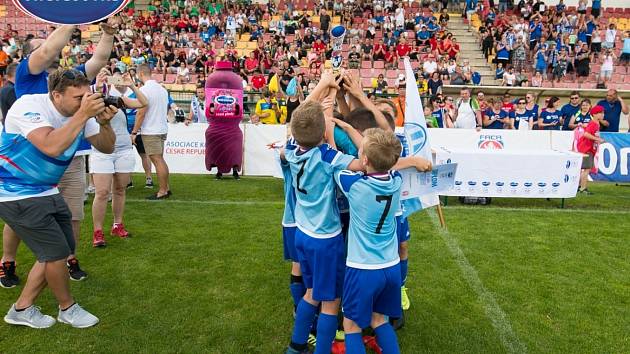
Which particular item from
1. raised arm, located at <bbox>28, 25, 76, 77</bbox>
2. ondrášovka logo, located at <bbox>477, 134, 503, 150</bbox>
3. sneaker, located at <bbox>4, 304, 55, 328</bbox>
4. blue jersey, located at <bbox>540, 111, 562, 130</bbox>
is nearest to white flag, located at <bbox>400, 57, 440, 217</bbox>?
raised arm, located at <bbox>28, 25, 76, 77</bbox>

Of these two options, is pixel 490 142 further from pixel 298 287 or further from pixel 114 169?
pixel 298 287

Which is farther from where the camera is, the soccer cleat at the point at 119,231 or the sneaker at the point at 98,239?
the soccer cleat at the point at 119,231

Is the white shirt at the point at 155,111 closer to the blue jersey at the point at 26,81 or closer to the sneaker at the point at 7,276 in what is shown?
the blue jersey at the point at 26,81

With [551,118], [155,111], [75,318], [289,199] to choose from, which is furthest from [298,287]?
[551,118]

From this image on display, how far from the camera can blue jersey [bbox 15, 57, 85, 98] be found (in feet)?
13.4

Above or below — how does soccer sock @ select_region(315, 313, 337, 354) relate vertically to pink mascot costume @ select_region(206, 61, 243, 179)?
below

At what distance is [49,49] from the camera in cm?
373

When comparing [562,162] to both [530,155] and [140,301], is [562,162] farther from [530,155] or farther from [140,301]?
[140,301]

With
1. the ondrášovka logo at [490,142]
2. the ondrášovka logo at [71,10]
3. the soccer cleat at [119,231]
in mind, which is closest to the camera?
the ondrášovka logo at [71,10]

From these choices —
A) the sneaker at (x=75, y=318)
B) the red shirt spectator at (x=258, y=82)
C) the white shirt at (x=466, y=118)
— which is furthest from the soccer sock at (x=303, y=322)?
the red shirt spectator at (x=258, y=82)

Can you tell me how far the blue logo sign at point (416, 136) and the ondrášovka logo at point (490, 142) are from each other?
743 centimetres

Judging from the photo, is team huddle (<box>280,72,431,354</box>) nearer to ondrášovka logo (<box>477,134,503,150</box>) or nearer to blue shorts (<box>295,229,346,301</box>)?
blue shorts (<box>295,229,346,301</box>)

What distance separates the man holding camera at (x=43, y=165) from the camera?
127 inches

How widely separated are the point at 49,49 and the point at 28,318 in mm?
2012
